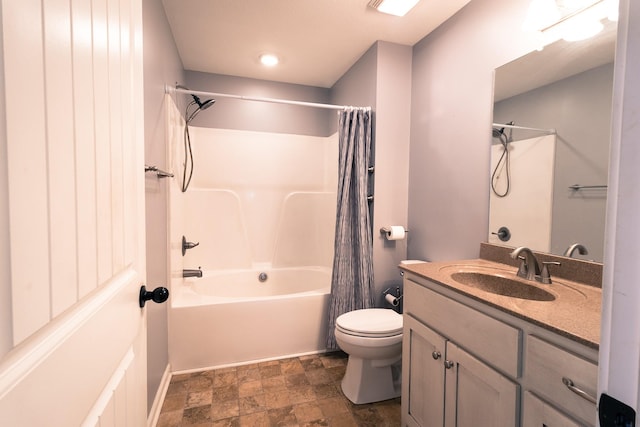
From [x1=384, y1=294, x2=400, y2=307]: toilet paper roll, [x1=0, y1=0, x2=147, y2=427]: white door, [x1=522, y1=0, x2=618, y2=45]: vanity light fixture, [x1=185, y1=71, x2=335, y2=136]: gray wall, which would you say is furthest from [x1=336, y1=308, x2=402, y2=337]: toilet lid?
[x1=185, y1=71, x2=335, y2=136]: gray wall

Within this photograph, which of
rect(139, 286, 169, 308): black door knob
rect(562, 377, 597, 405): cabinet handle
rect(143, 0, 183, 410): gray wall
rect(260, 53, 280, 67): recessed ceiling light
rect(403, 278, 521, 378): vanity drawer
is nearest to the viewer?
rect(562, 377, 597, 405): cabinet handle

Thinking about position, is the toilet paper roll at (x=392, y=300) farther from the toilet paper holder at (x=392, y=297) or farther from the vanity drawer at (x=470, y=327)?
the vanity drawer at (x=470, y=327)

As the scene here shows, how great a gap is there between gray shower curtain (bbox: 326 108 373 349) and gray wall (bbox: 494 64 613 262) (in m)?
1.10

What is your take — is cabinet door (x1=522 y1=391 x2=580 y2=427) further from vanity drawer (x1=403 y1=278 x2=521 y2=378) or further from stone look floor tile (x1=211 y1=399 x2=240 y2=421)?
stone look floor tile (x1=211 y1=399 x2=240 y2=421)

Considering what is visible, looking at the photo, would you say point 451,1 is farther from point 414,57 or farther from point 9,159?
point 9,159

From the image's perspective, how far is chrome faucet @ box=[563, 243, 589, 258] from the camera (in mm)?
1214

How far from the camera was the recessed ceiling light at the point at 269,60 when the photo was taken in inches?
96.8

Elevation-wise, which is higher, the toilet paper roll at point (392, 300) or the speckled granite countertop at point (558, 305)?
the speckled granite countertop at point (558, 305)

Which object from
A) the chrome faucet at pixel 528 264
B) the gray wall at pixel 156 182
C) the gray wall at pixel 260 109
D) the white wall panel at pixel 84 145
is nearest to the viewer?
the white wall panel at pixel 84 145

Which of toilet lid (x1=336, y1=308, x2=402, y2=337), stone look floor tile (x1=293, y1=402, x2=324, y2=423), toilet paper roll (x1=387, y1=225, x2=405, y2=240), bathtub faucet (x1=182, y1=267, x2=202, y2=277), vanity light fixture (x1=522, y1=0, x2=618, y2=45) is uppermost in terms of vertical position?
vanity light fixture (x1=522, y1=0, x2=618, y2=45)

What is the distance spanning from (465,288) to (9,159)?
128cm

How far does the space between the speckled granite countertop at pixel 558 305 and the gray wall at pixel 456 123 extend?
1.74 feet

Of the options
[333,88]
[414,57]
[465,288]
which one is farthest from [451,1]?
[465,288]

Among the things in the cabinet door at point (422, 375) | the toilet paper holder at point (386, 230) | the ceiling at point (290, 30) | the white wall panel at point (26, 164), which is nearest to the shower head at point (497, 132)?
the ceiling at point (290, 30)
